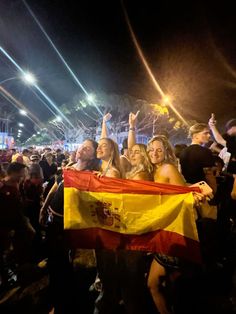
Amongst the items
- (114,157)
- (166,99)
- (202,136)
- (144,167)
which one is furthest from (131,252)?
(166,99)

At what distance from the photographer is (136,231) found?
3.56 metres

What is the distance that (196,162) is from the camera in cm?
457

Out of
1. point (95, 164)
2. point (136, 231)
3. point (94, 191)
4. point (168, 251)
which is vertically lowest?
point (168, 251)

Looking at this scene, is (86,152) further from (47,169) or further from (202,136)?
(47,169)

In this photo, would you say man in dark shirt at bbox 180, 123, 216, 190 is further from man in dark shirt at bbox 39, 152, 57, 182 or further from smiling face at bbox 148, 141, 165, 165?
man in dark shirt at bbox 39, 152, 57, 182

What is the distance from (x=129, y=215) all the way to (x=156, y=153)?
34.3 inches

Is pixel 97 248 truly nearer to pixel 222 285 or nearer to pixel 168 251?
pixel 168 251

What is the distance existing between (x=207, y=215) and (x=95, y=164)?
165 centimetres

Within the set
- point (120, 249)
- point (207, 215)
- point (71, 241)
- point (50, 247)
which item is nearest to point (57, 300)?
point (50, 247)

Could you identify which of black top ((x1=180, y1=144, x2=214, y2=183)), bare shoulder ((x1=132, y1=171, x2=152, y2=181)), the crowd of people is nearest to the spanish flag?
the crowd of people

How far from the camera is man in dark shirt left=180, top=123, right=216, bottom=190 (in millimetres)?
4570

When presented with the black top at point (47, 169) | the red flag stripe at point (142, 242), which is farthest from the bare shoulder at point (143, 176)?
the black top at point (47, 169)

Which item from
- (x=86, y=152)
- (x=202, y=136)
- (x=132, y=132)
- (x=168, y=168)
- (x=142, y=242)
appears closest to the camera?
(x=142, y=242)

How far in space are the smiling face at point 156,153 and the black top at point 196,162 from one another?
0.87 metres
